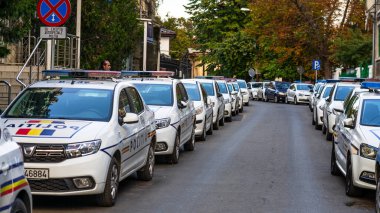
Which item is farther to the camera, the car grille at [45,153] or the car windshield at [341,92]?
the car windshield at [341,92]

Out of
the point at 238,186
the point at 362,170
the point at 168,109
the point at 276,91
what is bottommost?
the point at 238,186

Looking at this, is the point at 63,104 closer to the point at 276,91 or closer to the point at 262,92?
the point at 276,91

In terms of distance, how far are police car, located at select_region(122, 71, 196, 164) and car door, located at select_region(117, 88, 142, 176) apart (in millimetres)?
2814

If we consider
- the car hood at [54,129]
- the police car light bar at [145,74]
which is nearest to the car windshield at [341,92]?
the police car light bar at [145,74]

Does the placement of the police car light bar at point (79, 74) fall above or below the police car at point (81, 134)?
above

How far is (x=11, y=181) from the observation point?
18.6 feet

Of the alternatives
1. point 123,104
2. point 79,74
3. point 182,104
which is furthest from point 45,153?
point 182,104

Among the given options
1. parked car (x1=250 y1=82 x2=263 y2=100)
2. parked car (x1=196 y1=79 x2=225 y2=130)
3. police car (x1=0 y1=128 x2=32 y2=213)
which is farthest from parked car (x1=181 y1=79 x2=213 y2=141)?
parked car (x1=250 y1=82 x2=263 y2=100)

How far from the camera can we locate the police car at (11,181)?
A: 550 cm

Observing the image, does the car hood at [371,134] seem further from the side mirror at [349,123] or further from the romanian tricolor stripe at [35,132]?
the romanian tricolor stripe at [35,132]

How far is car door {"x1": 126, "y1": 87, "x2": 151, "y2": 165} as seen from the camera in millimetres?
10578

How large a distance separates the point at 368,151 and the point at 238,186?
2.25m

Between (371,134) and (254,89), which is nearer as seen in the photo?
(371,134)

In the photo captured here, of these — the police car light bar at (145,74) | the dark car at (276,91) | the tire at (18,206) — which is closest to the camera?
the tire at (18,206)
